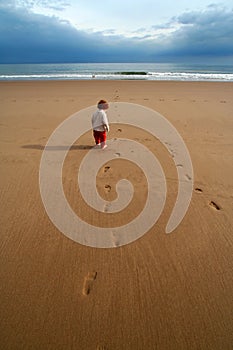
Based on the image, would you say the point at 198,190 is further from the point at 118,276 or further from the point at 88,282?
the point at 88,282

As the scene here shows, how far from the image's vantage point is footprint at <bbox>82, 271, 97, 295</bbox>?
2016 millimetres

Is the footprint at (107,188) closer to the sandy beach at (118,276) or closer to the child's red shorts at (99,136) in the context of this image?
the sandy beach at (118,276)

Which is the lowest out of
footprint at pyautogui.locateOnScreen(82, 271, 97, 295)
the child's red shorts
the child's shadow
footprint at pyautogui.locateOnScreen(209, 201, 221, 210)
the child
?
footprint at pyautogui.locateOnScreen(82, 271, 97, 295)

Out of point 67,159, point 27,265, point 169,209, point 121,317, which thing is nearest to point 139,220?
point 169,209

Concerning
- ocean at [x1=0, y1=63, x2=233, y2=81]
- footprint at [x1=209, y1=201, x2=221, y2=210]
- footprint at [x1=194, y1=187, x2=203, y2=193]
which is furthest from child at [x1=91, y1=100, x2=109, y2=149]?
ocean at [x1=0, y1=63, x2=233, y2=81]

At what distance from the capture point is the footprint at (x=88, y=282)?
6.61 feet

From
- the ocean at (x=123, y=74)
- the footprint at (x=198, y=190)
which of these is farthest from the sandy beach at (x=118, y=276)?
the ocean at (x=123, y=74)

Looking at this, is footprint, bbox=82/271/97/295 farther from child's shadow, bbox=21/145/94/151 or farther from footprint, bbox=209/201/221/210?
child's shadow, bbox=21/145/94/151

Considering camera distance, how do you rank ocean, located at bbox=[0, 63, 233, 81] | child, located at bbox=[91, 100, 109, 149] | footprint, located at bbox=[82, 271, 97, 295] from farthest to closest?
ocean, located at bbox=[0, 63, 233, 81] → child, located at bbox=[91, 100, 109, 149] → footprint, located at bbox=[82, 271, 97, 295]

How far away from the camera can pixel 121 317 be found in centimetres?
183

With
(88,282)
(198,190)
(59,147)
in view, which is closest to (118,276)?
(88,282)

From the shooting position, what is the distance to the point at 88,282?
2.09 meters

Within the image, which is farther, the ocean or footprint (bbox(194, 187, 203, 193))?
the ocean

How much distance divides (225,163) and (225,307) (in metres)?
2.92
